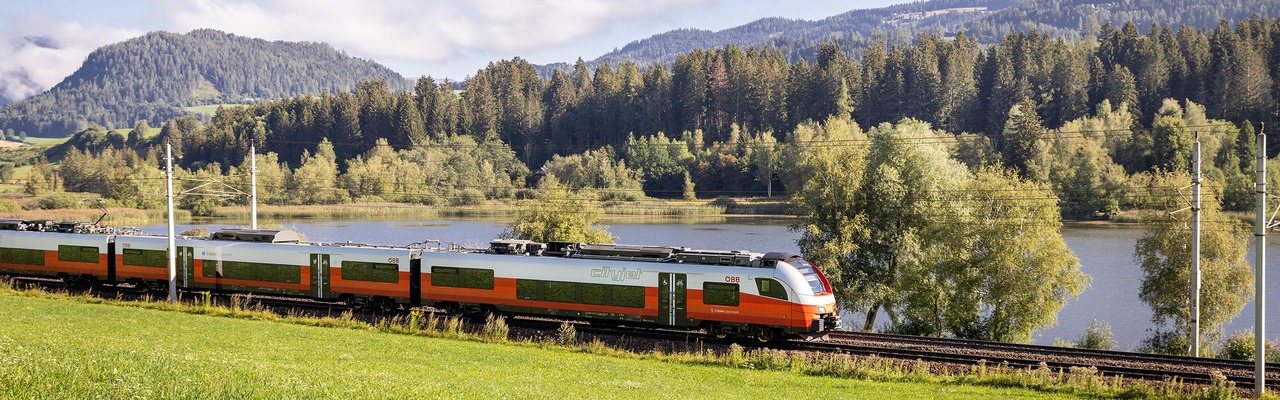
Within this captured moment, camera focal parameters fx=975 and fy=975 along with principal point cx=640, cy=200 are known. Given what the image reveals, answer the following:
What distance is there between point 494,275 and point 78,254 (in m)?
19.4

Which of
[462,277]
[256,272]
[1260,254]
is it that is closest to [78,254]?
[256,272]

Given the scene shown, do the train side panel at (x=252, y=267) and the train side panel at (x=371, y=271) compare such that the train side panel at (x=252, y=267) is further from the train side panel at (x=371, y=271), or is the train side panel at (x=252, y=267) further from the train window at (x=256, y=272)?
the train side panel at (x=371, y=271)

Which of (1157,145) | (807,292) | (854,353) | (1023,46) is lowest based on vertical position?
(854,353)

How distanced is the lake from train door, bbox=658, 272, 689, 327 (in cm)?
2024

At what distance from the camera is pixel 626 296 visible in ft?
88.0

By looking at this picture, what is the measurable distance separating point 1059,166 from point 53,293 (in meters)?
79.4

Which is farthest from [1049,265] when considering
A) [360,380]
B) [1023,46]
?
[1023,46]

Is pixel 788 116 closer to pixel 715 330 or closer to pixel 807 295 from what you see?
pixel 715 330

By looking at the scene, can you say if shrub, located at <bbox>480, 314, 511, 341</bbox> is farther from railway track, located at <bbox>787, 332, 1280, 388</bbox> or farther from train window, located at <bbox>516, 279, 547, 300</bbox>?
railway track, located at <bbox>787, 332, 1280, 388</bbox>

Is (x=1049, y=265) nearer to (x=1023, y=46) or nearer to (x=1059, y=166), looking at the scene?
(x=1059, y=166)

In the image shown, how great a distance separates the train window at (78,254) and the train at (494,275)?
5cm

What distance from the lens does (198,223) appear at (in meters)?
83.8

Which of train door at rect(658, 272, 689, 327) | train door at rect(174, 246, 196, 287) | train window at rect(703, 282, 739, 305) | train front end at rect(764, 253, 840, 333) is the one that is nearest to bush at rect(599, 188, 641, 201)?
train door at rect(174, 246, 196, 287)

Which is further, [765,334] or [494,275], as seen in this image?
[494,275]
